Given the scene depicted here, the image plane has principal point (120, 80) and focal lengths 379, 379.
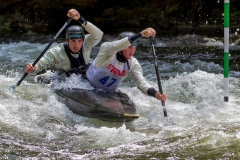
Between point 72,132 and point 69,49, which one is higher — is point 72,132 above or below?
below

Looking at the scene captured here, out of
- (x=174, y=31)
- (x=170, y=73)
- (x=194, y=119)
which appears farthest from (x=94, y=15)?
(x=194, y=119)

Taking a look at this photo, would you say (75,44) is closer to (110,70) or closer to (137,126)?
(110,70)

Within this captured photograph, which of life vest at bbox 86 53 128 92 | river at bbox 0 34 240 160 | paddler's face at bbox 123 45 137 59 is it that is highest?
paddler's face at bbox 123 45 137 59

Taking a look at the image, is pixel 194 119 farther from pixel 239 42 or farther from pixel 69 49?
pixel 239 42

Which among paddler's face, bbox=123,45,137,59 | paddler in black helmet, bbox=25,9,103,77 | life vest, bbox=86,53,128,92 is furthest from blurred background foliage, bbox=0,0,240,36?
paddler's face, bbox=123,45,137,59

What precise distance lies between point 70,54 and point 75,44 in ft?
0.80

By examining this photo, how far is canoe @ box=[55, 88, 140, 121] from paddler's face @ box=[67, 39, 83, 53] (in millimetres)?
631

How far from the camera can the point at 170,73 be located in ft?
27.3

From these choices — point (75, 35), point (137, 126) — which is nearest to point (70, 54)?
point (75, 35)

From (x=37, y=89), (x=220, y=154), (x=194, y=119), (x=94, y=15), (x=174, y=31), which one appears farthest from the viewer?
(x=94, y=15)

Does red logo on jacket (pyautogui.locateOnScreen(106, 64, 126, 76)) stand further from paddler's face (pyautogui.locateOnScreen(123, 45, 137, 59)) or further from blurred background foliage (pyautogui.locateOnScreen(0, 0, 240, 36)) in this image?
blurred background foliage (pyautogui.locateOnScreen(0, 0, 240, 36))

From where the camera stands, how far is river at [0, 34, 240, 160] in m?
3.80

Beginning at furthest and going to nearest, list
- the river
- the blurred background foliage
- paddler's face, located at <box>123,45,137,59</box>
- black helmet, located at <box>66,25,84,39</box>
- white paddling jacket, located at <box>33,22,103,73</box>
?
the blurred background foliage, white paddling jacket, located at <box>33,22,103,73</box>, black helmet, located at <box>66,25,84,39</box>, paddler's face, located at <box>123,45,137,59</box>, the river

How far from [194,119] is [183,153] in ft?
4.57
